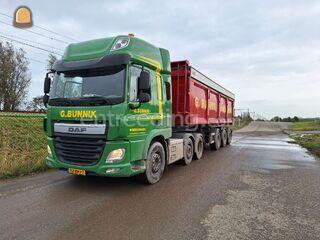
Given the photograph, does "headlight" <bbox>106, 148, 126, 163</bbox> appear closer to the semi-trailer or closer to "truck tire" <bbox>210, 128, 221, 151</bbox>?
the semi-trailer

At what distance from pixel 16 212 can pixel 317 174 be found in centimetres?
766

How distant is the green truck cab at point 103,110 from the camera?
17.9ft

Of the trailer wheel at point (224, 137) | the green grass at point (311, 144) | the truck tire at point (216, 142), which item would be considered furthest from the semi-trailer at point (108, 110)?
the green grass at point (311, 144)

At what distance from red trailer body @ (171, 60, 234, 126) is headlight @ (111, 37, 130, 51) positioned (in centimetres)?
331

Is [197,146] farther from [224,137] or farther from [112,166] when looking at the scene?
[224,137]

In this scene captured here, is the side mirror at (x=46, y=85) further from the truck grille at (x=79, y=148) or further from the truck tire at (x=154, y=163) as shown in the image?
the truck tire at (x=154, y=163)

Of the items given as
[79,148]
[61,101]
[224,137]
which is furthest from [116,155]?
[224,137]

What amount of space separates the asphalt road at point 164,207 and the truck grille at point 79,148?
2.14 ft

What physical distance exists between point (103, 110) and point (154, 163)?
75.7 inches

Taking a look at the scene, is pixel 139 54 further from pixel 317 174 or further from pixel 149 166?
pixel 317 174

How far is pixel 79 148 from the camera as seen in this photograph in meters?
5.67

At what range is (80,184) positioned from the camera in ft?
20.7

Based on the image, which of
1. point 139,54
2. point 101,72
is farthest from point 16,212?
point 139,54

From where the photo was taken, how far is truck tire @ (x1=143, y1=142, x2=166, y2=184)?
6.27 m
